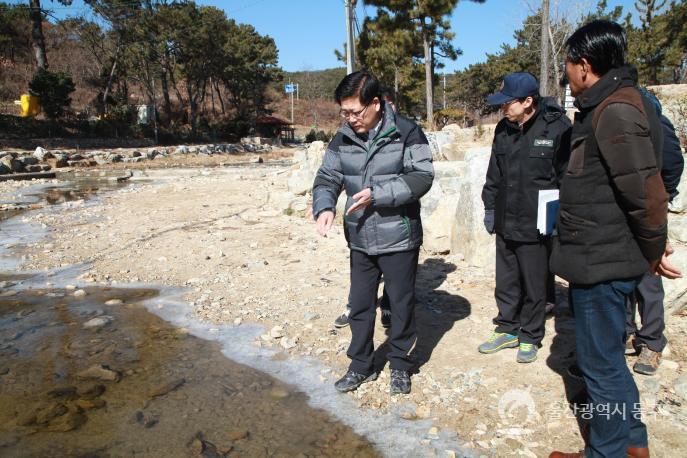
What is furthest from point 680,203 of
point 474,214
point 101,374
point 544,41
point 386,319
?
point 544,41

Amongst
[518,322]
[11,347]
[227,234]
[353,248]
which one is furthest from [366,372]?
[227,234]

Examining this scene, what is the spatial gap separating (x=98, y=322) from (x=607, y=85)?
3928mm

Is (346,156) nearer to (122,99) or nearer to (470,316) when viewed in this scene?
(470,316)

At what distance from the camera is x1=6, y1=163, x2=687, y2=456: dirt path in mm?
2615

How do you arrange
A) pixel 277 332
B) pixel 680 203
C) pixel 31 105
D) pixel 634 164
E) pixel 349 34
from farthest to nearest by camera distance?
pixel 31 105 → pixel 349 34 → pixel 680 203 → pixel 277 332 → pixel 634 164

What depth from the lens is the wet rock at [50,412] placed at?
9.09 feet

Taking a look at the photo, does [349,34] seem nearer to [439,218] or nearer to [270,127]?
[439,218]

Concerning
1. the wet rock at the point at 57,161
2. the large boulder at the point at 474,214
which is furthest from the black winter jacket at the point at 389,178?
the wet rock at the point at 57,161

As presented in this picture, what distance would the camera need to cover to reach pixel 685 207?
14.6 feet

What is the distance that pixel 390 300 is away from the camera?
114 inches

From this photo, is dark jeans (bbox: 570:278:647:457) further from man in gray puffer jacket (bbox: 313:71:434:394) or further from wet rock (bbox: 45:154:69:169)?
wet rock (bbox: 45:154:69:169)

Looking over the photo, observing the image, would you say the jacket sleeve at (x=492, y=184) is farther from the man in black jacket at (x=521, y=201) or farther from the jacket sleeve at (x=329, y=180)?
the jacket sleeve at (x=329, y=180)

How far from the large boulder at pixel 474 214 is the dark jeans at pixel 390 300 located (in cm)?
223

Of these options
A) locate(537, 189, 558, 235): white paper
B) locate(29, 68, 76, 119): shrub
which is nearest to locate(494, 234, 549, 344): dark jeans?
locate(537, 189, 558, 235): white paper
